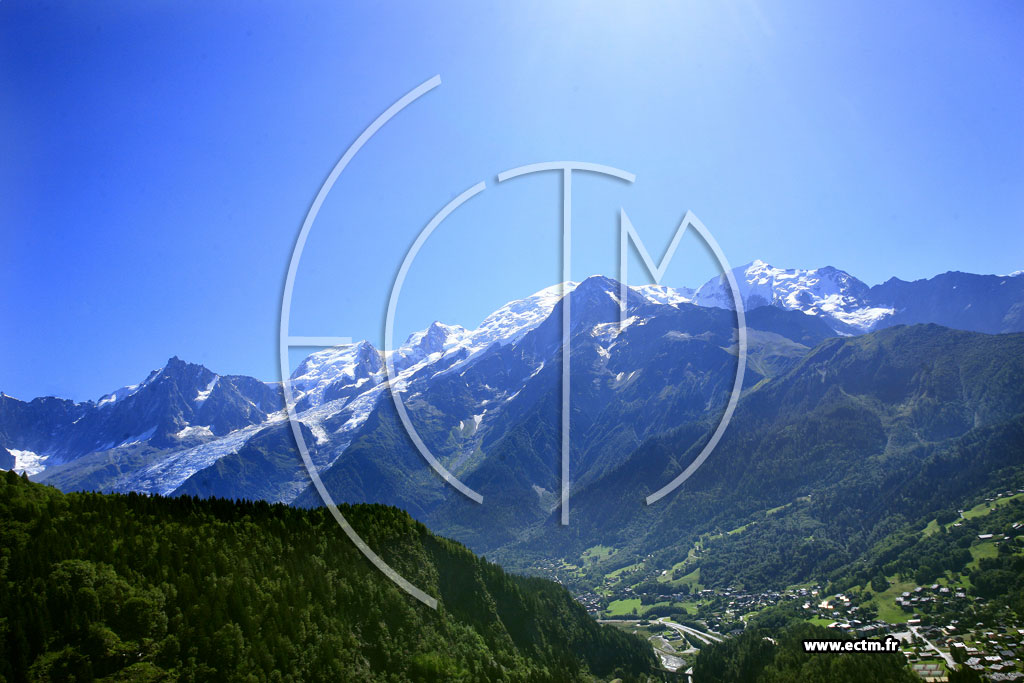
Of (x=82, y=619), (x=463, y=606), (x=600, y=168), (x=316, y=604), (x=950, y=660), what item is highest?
(x=600, y=168)

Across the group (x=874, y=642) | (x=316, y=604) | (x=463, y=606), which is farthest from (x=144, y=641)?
(x=874, y=642)

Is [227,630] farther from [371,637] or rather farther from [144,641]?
[371,637]

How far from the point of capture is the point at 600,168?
100 metres

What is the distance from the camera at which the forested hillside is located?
97.5 metres

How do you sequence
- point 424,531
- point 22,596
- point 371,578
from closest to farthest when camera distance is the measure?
point 22,596 < point 371,578 < point 424,531

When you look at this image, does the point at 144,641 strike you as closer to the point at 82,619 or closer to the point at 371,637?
the point at 82,619

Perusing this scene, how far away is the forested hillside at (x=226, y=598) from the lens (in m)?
97.5

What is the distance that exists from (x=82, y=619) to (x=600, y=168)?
107m

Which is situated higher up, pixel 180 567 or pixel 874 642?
pixel 180 567

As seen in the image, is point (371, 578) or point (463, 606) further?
point (463, 606)

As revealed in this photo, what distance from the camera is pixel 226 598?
11344 cm

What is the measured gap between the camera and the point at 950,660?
168250mm

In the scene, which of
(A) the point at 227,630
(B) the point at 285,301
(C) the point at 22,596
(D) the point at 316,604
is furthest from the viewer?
(D) the point at 316,604

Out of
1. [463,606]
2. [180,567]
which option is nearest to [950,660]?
[463,606]
